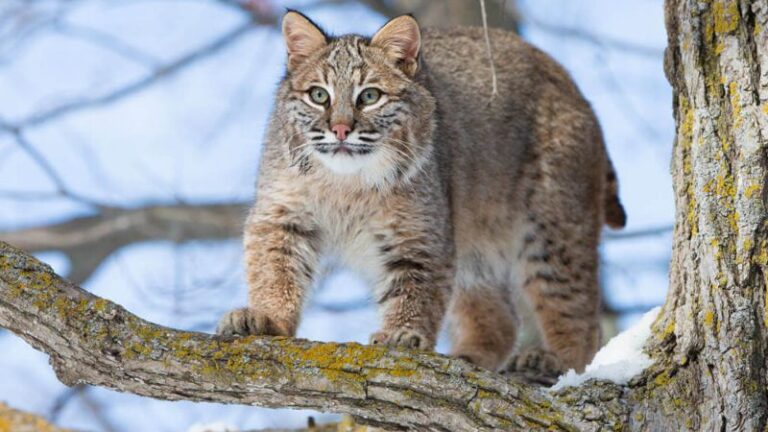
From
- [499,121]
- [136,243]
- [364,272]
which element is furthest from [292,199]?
[136,243]

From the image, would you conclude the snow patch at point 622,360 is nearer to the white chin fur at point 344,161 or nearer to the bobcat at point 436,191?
the bobcat at point 436,191

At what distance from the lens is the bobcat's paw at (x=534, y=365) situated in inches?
223

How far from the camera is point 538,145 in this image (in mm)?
6250

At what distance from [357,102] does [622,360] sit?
1704mm

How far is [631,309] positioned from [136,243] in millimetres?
4113

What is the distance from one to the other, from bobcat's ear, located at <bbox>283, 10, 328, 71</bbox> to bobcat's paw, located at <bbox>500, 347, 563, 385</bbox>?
1809mm

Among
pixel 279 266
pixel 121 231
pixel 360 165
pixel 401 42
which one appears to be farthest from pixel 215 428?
pixel 121 231

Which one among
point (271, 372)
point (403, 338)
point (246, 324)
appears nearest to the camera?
point (271, 372)

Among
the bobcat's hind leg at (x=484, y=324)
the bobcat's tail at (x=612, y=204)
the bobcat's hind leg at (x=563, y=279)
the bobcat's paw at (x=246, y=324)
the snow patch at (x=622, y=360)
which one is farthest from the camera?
the bobcat's tail at (x=612, y=204)

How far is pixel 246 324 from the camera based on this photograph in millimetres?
4625

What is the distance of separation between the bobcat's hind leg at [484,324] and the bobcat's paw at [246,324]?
1718 mm

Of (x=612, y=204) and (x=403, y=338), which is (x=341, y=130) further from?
(x=612, y=204)

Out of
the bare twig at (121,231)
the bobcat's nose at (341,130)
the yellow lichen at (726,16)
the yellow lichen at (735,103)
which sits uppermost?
the bare twig at (121,231)

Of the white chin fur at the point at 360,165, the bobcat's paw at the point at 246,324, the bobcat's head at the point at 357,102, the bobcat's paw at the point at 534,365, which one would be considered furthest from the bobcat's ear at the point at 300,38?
the bobcat's paw at the point at 534,365
